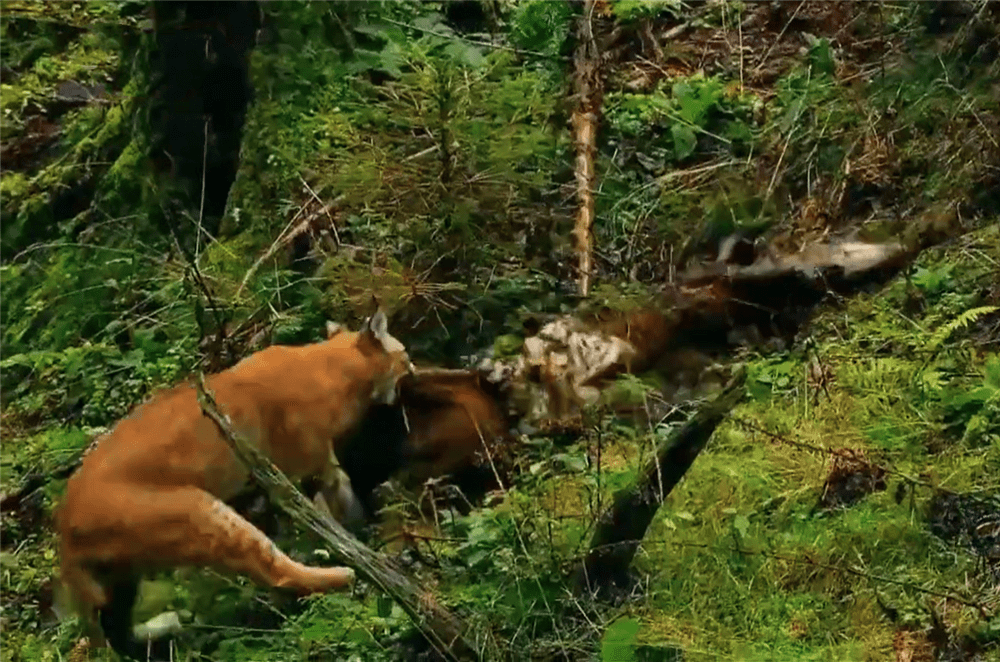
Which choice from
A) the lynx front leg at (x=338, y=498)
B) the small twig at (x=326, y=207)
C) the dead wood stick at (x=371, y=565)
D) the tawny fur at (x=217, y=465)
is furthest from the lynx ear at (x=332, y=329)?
the dead wood stick at (x=371, y=565)

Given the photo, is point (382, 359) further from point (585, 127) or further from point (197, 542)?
point (585, 127)

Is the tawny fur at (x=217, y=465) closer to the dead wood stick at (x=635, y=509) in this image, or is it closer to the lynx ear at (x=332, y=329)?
the lynx ear at (x=332, y=329)

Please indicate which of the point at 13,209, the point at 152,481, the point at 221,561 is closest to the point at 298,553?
the point at 221,561

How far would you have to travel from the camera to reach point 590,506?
2.61 meters

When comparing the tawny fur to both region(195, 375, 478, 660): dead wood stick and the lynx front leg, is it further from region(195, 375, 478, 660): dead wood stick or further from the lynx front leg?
region(195, 375, 478, 660): dead wood stick

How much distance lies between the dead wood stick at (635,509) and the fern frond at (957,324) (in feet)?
2.58

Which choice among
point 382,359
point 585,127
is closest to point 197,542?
point 382,359

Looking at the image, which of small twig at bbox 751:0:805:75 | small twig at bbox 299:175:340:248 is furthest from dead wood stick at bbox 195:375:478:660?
small twig at bbox 751:0:805:75

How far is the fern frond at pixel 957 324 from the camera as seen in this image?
2951 millimetres

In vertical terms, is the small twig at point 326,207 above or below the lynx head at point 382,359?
above

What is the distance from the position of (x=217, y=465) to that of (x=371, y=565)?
0.65 meters

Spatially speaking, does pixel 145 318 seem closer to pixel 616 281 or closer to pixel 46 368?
pixel 46 368

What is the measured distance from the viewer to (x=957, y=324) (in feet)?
9.65

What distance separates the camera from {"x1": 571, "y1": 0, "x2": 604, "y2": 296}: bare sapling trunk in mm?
3309
